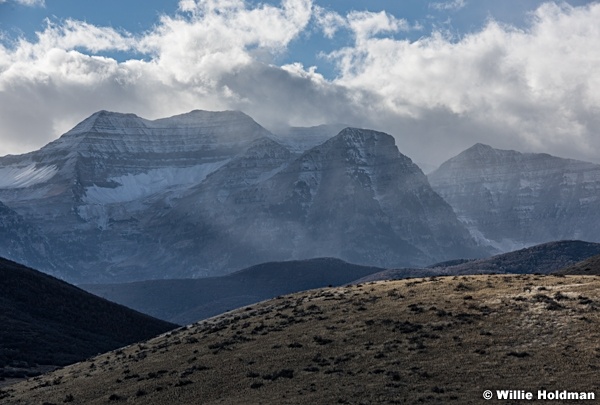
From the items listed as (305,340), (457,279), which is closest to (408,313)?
(305,340)

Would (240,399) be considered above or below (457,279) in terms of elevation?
below

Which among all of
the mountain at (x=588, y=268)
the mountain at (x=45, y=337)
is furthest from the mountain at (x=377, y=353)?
the mountain at (x=588, y=268)

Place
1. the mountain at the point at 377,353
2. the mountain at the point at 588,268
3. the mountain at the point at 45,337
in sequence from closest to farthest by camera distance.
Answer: the mountain at the point at 377,353 → the mountain at the point at 588,268 → the mountain at the point at 45,337

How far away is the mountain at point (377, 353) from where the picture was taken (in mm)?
63250

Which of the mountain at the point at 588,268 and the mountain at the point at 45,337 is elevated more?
the mountain at the point at 588,268

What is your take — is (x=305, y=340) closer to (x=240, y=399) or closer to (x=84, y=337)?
(x=240, y=399)

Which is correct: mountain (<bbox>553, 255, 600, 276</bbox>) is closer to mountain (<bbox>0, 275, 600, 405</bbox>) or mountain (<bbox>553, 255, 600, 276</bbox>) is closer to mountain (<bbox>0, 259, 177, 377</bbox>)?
mountain (<bbox>0, 275, 600, 405</bbox>)

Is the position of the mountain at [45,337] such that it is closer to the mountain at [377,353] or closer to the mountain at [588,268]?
the mountain at [377,353]

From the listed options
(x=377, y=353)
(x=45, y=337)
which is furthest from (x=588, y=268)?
(x=45, y=337)

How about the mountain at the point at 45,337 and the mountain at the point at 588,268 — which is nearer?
the mountain at the point at 588,268

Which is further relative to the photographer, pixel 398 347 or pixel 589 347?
pixel 398 347

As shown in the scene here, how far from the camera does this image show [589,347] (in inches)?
2643

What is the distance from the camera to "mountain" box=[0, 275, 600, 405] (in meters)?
63.2

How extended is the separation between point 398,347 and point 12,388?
119 feet
